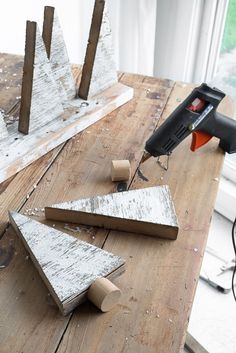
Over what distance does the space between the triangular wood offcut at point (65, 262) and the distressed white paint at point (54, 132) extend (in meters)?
0.17

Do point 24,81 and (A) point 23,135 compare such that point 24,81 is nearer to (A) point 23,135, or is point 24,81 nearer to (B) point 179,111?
(A) point 23,135

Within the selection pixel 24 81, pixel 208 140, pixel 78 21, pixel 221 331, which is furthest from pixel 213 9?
pixel 221 331

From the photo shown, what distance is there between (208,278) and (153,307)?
855mm

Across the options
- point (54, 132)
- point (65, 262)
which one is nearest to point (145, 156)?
point (54, 132)

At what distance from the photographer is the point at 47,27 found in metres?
0.83

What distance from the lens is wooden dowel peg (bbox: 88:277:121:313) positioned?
0.54 meters

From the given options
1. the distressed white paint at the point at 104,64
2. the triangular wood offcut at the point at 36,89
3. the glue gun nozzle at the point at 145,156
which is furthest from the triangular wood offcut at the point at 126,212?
the distressed white paint at the point at 104,64

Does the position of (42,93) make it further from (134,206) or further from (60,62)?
(134,206)

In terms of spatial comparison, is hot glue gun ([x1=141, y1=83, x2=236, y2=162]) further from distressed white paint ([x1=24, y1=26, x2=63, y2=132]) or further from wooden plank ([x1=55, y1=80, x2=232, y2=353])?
distressed white paint ([x1=24, y1=26, x2=63, y2=132])

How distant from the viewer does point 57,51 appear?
853 mm

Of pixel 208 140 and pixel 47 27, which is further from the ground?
pixel 47 27

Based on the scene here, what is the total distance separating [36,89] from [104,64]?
0.64ft

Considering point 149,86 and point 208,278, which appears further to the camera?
point 208,278

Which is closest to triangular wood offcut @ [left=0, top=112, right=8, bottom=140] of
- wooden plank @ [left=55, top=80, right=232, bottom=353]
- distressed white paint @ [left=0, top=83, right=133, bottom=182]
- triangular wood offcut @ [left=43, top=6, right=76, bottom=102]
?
distressed white paint @ [left=0, top=83, right=133, bottom=182]
